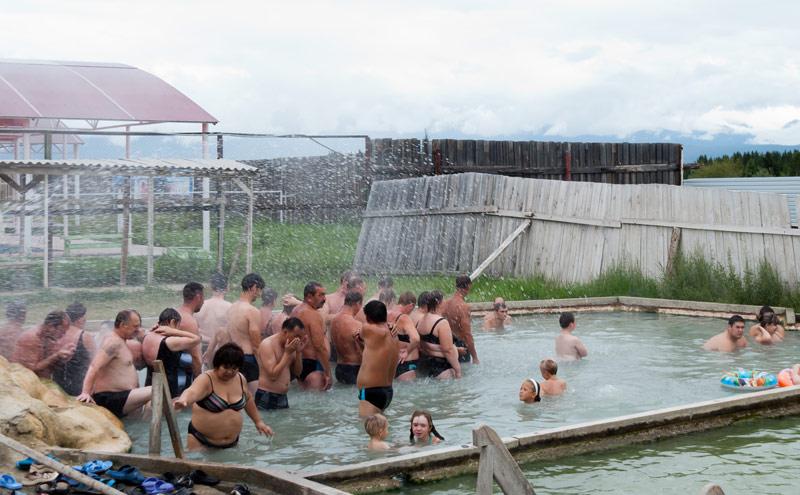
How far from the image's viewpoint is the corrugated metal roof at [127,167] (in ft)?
54.4

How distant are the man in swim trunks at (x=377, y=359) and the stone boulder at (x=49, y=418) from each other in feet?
7.81

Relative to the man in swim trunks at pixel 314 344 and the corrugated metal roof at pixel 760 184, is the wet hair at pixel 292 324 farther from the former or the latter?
the corrugated metal roof at pixel 760 184

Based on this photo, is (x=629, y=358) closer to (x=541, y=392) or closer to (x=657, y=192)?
(x=541, y=392)

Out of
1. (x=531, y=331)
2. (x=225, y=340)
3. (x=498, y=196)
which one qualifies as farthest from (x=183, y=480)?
(x=498, y=196)

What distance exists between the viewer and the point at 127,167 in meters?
17.2

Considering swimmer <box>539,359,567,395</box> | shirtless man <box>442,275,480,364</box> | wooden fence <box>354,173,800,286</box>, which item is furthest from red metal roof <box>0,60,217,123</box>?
swimmer <box>539,359,567,395</box>

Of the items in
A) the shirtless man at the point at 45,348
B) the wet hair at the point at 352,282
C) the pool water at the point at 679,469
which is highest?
the wet hair at the point at 352,282

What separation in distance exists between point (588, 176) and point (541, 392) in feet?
54.6

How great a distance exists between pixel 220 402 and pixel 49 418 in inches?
56.4

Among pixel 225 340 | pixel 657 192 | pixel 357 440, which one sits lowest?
pixel 357 440

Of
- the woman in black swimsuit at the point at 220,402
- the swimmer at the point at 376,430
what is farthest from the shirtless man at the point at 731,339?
the woman in black swimsuit at the point at 220,402

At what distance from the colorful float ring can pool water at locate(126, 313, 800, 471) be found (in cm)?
57

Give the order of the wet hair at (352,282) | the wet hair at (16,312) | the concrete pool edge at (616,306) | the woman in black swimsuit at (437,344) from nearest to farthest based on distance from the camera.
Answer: the wet hair at (16,312)
the woman in black swimsuit at (437,344)
the wet hair at (352,282)
the concrete pool edge at (616,306)

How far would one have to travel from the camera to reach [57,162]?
16719 mm
